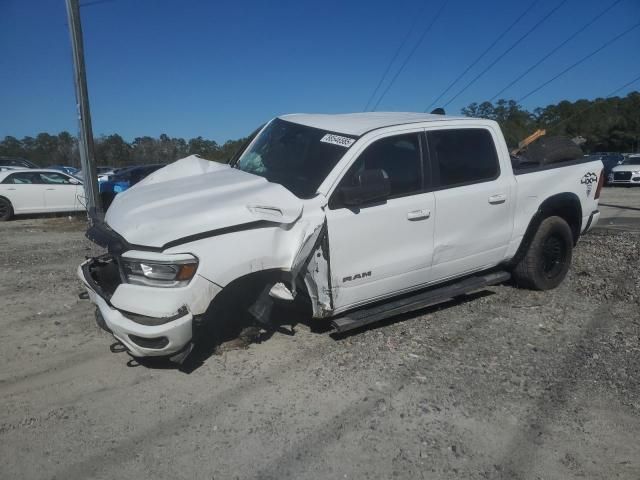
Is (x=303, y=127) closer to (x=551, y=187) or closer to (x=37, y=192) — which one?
(x=551, y=187)

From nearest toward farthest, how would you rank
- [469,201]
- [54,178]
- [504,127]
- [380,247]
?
[380,247] → [469,201] → [54,178] → [504,127]

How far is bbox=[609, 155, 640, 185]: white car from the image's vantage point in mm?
21938

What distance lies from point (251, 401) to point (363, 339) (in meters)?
1.32

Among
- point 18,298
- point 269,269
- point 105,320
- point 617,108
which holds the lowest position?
point 18,298

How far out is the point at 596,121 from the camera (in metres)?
63.7

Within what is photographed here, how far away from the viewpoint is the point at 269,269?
3666 millimetres

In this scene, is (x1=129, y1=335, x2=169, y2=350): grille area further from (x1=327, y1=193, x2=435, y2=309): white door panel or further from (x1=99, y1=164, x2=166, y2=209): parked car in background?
(x1=99, y1=164, x2=166, y2=209): parked car in background

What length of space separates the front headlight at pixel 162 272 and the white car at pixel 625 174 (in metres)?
23.9

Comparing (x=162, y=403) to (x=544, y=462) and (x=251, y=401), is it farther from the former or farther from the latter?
(x=544, y=462)

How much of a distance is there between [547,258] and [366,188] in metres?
2.90

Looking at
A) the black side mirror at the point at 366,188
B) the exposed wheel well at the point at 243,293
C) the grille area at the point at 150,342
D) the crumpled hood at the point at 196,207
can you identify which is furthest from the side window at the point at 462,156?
the grille area at the point at 150,342

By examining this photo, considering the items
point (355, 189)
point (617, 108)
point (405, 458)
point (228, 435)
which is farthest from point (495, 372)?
point (617, 108)

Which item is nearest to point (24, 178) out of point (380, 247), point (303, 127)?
point (303, 127)

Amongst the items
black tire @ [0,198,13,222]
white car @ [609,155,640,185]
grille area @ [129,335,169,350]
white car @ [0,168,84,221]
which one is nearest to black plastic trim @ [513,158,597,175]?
grille area @ [129,335,169,350]
